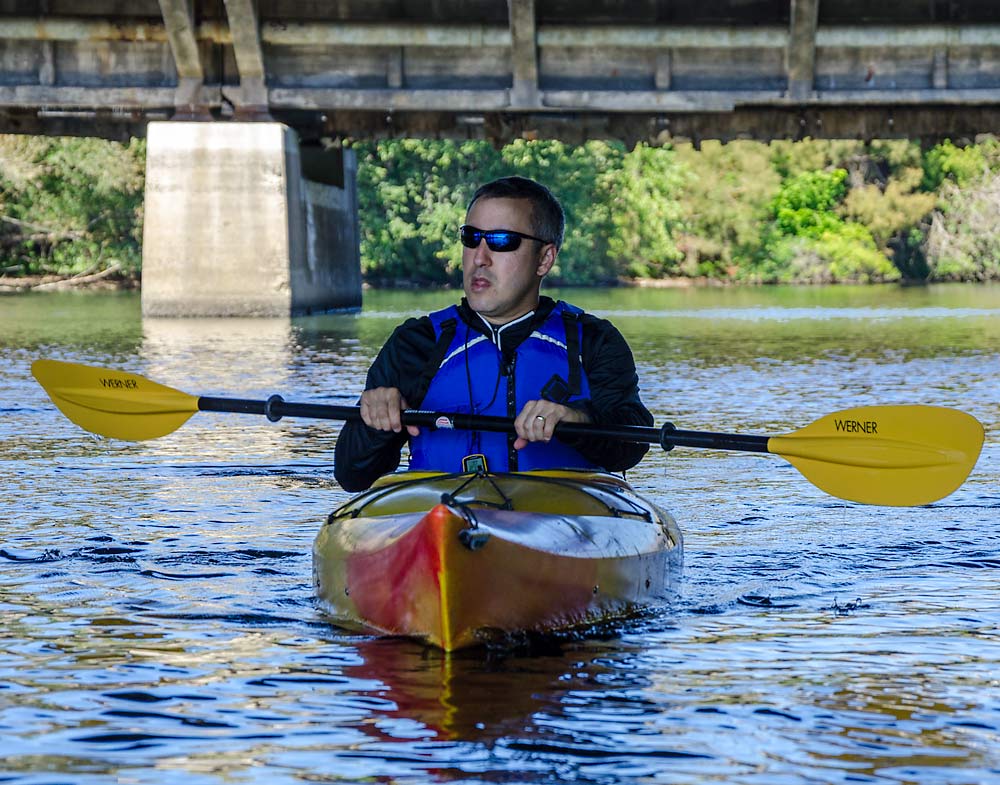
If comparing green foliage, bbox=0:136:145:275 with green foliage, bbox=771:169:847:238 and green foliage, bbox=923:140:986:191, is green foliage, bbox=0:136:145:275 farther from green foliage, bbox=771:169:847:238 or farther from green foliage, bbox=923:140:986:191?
green foliage, bbox=923:140:986:191

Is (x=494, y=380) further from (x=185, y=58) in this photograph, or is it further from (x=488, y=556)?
(x=185, y=58)

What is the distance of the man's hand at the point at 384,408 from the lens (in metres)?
6.45

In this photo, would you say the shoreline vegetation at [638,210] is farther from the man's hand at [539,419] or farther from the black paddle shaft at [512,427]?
the man's hand at [539,419]

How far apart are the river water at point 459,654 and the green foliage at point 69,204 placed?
122 ft

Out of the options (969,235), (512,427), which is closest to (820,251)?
(969,235)

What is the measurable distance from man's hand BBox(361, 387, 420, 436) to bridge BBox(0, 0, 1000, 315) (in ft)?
60.1

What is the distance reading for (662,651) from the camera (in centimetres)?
610

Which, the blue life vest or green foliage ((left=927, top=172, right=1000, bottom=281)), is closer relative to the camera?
the blue life vest

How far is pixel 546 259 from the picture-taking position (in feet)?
21.7

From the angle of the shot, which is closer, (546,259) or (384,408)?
(384,408)

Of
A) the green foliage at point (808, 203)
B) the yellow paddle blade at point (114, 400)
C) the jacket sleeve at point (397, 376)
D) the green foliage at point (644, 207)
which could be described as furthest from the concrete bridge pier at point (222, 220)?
the green foliage at point (808, 203)

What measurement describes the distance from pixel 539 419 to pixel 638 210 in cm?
5684

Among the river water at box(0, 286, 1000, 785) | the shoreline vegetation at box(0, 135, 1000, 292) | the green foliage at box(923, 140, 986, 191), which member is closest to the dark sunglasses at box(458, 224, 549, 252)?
the river water at box(0, 286, 1000, 785)

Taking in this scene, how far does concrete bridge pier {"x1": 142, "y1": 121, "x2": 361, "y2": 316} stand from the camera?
90.2ft
